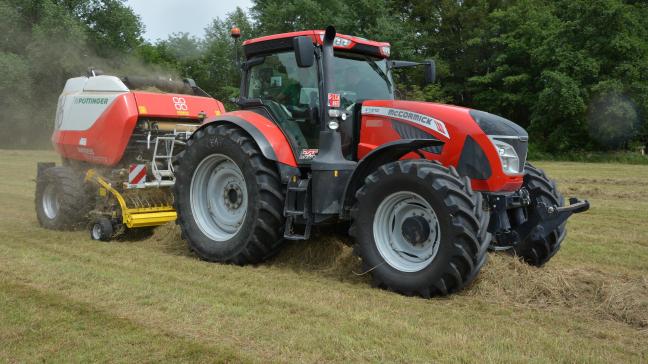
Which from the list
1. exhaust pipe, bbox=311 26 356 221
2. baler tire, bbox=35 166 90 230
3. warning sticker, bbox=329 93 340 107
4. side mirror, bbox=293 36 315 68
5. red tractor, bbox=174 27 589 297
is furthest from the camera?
baler tire, bbox=35 166 90 230

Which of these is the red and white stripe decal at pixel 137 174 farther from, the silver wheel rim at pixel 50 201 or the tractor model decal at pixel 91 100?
the silver wheel rim at pixel 50 201

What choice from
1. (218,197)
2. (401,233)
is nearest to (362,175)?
(401,233)

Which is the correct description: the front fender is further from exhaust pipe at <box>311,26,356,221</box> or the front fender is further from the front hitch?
the front hitch

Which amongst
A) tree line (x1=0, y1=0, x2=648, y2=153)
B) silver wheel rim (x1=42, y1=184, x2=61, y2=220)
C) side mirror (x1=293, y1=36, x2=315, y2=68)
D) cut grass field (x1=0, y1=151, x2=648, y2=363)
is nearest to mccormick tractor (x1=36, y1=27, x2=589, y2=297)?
side mirror (x1=293, y1=36, x2=315, y2=68)

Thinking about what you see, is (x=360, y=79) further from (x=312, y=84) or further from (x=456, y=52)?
(x=456, y=52)

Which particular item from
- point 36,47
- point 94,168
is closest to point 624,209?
point 94,168

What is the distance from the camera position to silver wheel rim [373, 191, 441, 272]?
5254 millimetres

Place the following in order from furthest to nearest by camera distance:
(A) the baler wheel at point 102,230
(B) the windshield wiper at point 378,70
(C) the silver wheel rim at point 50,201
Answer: (C) the silver wheel rim at point 50,201, (A) the baler wheel at point 102,230, (B) the windshield wiper at point 378,70

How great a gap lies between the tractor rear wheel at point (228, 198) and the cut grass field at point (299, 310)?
240mm

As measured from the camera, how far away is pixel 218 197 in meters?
7.01

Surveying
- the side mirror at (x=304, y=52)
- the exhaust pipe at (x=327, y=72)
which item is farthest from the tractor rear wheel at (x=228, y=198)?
the side mirror at (x=304, y=52)

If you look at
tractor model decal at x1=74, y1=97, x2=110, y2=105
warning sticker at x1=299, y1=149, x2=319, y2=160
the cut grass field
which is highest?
tractor model decal at x1=74, y1=97, x2=110, y2=105

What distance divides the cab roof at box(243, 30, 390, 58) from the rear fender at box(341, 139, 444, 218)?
1359 millimetres

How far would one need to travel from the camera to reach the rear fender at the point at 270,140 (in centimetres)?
621
